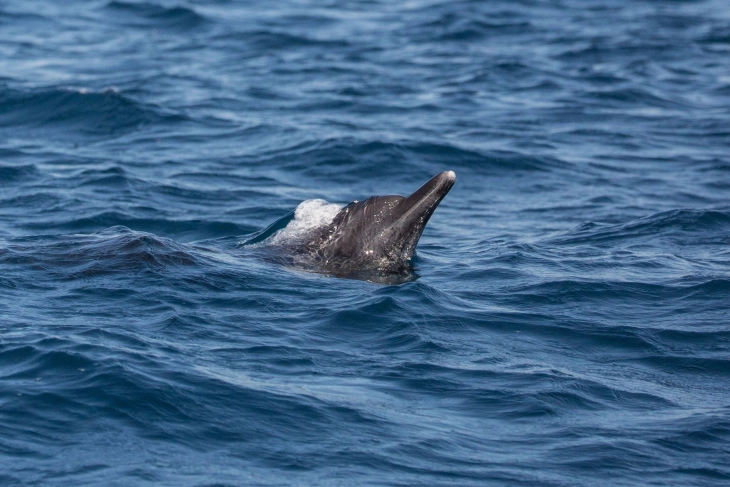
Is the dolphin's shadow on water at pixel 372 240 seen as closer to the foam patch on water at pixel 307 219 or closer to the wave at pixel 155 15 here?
the foam patch on water at pixel 307 219

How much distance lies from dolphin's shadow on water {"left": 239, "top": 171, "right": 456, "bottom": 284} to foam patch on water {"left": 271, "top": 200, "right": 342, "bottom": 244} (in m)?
0.35

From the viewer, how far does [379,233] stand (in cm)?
1291

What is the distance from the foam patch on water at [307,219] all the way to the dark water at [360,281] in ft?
2.63

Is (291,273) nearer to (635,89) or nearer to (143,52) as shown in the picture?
(635,89)

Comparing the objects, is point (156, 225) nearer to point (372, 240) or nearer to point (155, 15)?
point (372, 240)

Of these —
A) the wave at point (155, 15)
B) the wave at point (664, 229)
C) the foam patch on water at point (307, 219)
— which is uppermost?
the wave at point (155, 15)

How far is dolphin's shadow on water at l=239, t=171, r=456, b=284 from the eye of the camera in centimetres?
1270

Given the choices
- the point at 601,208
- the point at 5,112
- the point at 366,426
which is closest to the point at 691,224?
the point at 601,208

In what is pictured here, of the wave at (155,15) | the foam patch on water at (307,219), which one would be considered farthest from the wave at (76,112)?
the wave at (155,15)

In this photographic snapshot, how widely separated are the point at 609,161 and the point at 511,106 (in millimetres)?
4872

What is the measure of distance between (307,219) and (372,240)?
62.6 inches

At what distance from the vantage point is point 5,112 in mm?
23172

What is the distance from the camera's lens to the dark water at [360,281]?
8547 mm

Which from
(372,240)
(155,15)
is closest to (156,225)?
(372,240)
